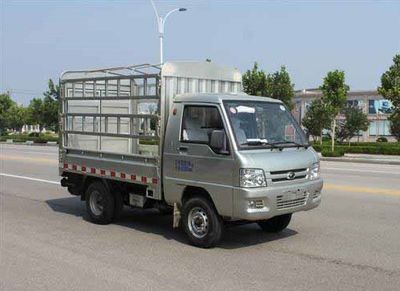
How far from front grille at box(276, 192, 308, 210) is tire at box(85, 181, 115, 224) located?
10.6 ft

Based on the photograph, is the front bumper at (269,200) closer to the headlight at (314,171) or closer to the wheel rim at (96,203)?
the headlight at (314,171)

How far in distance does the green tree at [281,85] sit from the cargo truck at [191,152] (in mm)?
35125

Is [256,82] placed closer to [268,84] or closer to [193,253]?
[268,84]

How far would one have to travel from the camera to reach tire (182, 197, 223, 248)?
764cm

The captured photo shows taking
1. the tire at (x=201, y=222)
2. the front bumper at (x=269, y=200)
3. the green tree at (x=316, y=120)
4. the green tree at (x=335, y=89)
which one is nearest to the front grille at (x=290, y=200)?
the front bumper at (x=269, y=200)

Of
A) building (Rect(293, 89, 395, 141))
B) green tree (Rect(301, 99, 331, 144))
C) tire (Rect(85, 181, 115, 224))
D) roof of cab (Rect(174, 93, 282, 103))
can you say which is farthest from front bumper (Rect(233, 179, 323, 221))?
building (Rect(293, 89, 395, 141))

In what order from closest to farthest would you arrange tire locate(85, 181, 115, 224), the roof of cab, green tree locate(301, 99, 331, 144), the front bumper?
the front bumper, the roof of cab, tire locate(85, 181, 115, 224), green tree locate(301, 99, 331, 144)

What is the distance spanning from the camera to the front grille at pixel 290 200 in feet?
24.8

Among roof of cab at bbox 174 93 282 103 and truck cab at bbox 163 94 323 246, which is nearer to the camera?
truck cab at bbox 163 94 323 246

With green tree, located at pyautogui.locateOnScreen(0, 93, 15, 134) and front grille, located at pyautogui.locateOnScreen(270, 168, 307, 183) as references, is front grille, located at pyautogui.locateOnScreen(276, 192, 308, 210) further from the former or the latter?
green tree, located at pyautogui.locateOnScreen(0, 93, 15, 134)

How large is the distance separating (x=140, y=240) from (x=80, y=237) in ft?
3.15

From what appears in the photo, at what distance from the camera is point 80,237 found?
8.62 meters

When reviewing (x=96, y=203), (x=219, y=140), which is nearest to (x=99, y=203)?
(x=96, y=203)

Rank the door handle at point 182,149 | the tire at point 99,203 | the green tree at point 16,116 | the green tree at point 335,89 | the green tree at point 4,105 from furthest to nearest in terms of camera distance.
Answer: the green tree at point 16,116, the green tree at point 4,105, the green tree at point 335,89, the tire at point 99,203, the door handle at point 182,149
